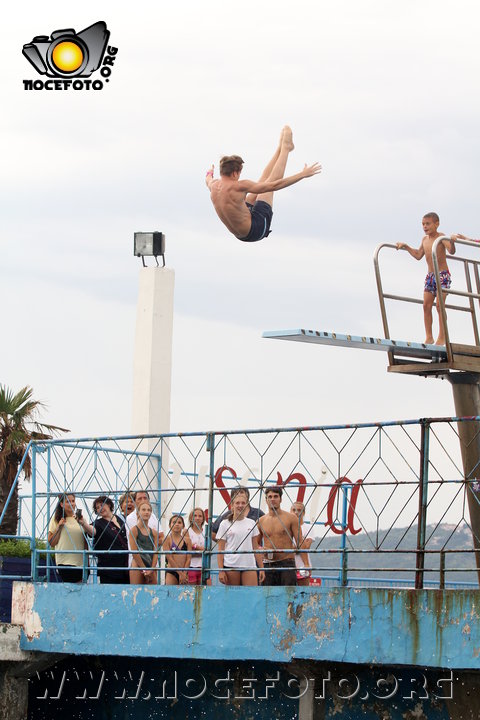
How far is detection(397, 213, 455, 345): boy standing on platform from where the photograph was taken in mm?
11656

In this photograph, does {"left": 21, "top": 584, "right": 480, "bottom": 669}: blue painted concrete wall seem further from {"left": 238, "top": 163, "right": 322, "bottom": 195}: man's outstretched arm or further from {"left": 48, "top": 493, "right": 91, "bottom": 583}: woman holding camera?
{"left": 238, "top": 163, "right": 322, "bottom": 195}: man's outstretched arm

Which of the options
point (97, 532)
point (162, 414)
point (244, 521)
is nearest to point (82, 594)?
point (97, 532)

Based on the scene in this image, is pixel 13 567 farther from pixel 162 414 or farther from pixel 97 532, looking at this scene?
pixel 162 414

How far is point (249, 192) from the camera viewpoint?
1286 cm

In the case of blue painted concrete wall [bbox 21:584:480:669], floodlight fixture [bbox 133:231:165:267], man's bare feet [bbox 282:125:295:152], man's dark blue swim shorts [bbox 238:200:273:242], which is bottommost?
blue painted concrete wall [bbox 21:584:480:669]

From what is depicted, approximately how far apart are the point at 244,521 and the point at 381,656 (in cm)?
190

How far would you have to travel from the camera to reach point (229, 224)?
43.2 ft

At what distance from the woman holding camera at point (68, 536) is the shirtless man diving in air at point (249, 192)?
3380 millimetres

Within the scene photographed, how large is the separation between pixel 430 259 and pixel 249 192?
204 cm

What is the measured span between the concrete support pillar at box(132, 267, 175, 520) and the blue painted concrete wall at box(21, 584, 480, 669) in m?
6.62

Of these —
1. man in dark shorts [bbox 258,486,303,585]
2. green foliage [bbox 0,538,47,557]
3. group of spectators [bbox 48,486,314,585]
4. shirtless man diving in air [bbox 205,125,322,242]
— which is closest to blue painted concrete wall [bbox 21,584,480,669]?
group of spectators [bbox 48,486,314,585]

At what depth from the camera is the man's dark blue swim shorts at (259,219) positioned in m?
13.2

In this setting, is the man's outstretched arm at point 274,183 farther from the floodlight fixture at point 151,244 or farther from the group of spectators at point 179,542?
the floodlight fixture at point 151,244

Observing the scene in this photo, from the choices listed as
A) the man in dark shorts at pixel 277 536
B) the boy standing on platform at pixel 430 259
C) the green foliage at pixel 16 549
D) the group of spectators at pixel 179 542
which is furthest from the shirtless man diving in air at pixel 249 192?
the green foliage at pixel 16 549
